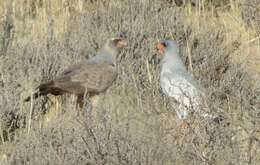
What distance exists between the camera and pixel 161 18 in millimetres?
8398

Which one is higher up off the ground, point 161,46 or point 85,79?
point 161,46

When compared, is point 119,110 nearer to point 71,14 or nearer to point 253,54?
point 253,54

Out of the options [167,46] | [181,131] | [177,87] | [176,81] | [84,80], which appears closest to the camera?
[181,131]

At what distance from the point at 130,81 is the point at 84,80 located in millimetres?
398

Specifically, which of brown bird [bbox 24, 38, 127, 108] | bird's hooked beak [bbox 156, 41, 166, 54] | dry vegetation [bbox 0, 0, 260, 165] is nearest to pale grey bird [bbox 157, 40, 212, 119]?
bird's hooked beak [bbox 156, 41, 166, 54]

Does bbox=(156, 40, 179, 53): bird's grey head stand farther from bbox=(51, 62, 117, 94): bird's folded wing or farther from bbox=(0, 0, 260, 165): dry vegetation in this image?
bbox=(51, 62, 117, 94): bird's folded wing

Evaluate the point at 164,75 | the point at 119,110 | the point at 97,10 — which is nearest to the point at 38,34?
the point at 97,10

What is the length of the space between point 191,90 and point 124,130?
1688 millimetres

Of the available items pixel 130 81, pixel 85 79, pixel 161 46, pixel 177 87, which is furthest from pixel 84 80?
pixel 177 87

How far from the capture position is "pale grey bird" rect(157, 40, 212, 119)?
5.52 meters

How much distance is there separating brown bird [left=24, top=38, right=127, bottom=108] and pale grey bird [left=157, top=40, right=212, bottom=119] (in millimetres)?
458

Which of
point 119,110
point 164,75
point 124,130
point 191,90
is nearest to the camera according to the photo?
point 124,130

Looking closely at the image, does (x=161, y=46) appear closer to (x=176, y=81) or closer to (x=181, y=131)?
(x=176, y=81)

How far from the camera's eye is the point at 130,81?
270 inches
